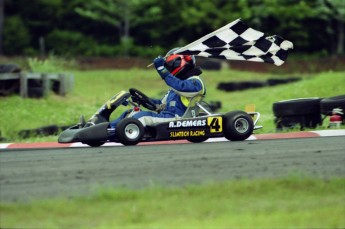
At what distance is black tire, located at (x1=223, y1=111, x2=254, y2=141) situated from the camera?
10.4 meters

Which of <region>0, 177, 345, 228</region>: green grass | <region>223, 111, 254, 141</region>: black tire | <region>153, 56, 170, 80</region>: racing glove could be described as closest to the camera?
<region>0, 177, 345, 228</region>: green grass

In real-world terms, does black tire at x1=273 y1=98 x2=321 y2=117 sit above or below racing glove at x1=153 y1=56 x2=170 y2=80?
below

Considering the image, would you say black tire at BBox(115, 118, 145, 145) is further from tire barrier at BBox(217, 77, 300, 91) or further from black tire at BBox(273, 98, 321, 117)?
tire barrier at BBox(217, 77, 300, 91)

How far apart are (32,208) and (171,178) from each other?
140 cm

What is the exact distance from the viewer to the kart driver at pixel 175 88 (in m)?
10.3

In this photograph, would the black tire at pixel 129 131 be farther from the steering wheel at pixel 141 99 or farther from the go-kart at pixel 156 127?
the steering wheel at pixel 141 99

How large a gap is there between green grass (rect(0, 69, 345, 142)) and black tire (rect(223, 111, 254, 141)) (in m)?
1.76

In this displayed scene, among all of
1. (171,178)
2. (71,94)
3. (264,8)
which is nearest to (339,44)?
(264,8)

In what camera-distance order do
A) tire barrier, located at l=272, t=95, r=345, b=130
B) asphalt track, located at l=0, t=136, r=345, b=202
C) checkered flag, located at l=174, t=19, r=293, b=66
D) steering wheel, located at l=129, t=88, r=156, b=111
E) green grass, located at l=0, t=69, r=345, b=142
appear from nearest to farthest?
1. asphalt track, located at l=0, t=136, r=345, b=202
2. steering wheel, located at l=129, t=88, r=156, b=111
3. checkered flag, located at l=174, t=19, r=293, b=66
4. tire barrier, located at l=272, t=95, r=345, b=130
5. green grass, located at l=0, t=69, r=345, b=142

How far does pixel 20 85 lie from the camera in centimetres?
2006

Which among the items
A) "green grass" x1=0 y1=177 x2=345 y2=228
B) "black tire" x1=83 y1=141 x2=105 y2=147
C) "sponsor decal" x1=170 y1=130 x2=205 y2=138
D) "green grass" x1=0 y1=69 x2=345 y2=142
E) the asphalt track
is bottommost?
"green grass" x1=0 y1=177 x2=345 y2=228

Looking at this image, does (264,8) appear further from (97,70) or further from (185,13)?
(97,70)

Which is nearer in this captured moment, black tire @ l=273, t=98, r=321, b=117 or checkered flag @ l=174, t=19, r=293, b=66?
checkered flag @ l=174, t=19, r=293, b=66

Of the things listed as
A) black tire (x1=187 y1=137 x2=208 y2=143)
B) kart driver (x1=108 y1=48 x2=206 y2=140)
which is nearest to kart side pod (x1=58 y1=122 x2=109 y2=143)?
kart driver (x1=108 y1=48 x2=206 y2=140)
